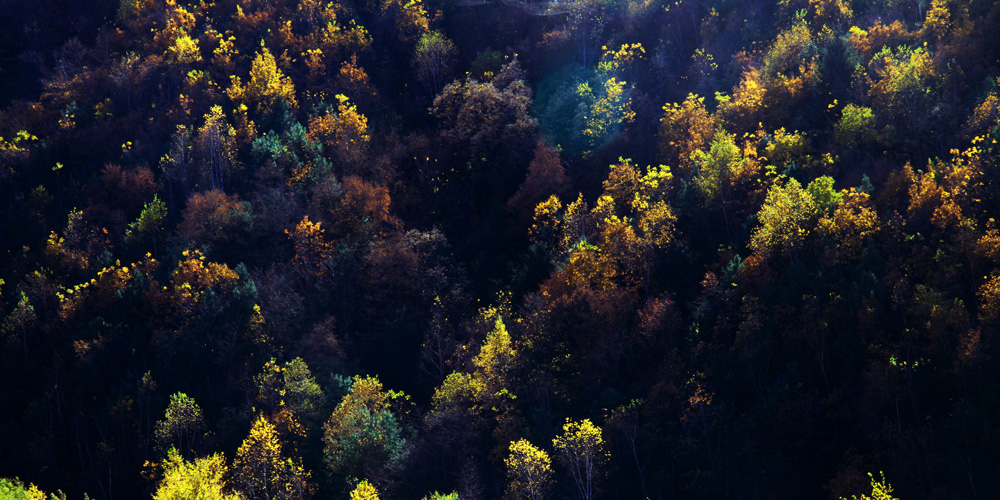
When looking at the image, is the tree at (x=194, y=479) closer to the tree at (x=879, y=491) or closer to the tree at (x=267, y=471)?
the tree at (x=267, y=471)

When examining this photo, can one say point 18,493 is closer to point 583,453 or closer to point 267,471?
point 267,471

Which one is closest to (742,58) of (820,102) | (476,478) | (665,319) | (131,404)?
(820,102)

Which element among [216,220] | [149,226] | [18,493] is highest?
[149,226]

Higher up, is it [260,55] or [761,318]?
[260,55]

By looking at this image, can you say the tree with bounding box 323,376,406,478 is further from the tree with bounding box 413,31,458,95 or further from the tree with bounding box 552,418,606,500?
the tree with bounding box 413,31,458,95

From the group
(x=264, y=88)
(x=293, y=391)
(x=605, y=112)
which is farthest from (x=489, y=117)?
(x=293, y=391)

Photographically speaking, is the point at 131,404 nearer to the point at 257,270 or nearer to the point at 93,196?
the point at 257,270
